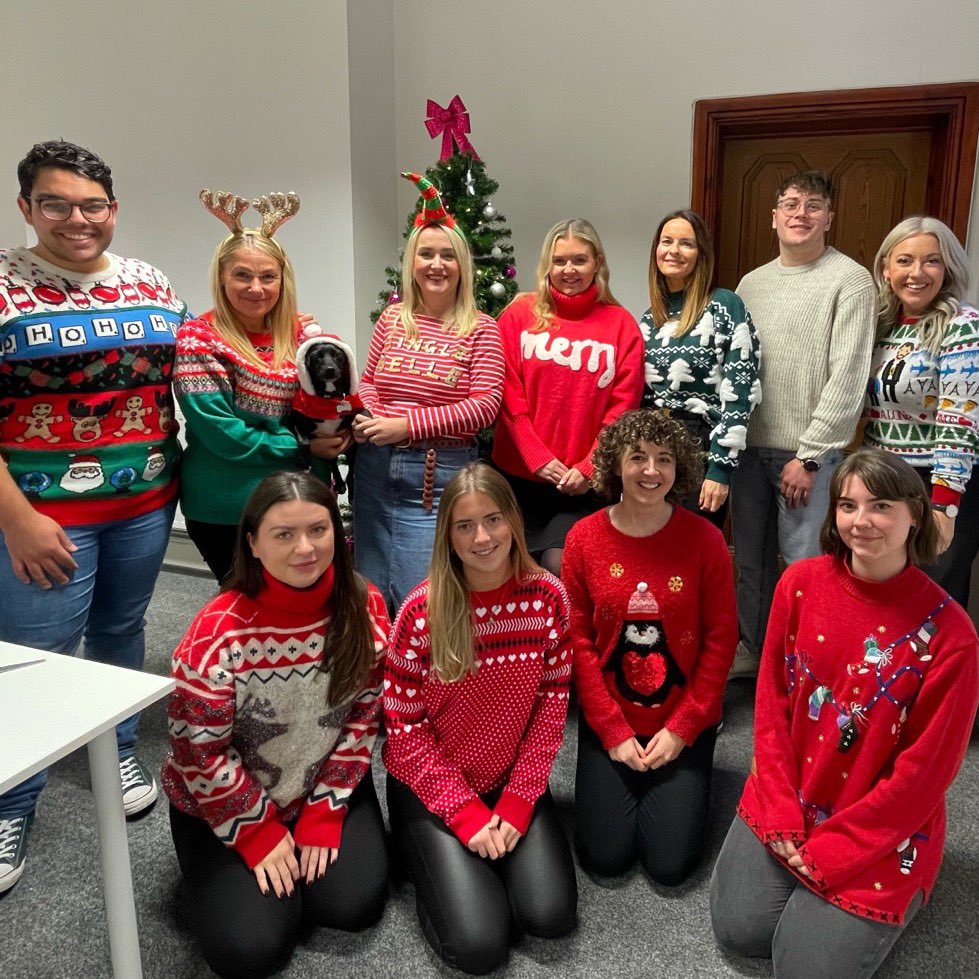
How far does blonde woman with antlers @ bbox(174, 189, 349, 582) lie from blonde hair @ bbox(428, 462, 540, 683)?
575 mm

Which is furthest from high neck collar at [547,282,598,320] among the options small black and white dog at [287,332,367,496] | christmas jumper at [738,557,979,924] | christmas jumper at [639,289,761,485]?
christmas jumper at [738,557,979,924]

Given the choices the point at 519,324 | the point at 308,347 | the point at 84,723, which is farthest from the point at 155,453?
the point at 519,324

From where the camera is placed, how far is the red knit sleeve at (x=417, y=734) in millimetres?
1672

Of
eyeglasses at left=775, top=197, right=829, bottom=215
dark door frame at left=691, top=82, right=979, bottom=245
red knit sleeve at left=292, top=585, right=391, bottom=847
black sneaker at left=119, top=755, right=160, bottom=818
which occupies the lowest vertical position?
black sneaker at left=119, top=755, right=160, bottom=818

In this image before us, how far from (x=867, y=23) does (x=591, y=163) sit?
45.2 inches

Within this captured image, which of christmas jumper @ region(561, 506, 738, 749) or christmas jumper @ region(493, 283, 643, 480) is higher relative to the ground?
christmas jumper @ region(493, 283, 643, 480)

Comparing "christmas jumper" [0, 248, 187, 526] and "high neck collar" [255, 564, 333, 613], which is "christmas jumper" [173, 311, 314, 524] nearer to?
"christmas jumper" [0, 248, 187, 526]

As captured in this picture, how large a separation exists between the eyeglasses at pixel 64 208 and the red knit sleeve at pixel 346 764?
1.01 meters

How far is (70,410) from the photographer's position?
181 cm

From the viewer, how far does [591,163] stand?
357 cm

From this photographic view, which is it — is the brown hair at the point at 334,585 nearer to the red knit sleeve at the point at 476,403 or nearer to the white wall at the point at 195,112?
the red knit sleeve at the point at 476,403

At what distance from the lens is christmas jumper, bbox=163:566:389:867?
157 centimetres

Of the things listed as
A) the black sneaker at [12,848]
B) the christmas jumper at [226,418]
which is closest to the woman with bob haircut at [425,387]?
the christmas jumper at [226,418]

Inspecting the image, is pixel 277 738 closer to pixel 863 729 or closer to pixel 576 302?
pixel 863 729
